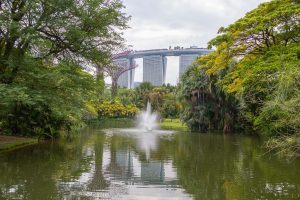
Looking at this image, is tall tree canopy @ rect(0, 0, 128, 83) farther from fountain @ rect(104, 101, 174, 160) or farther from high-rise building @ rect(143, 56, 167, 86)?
high-rise building @ rect(143, 56, 167, 86)

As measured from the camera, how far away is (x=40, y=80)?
51.9 ft

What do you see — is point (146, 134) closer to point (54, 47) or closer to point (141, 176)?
point (54, 47)

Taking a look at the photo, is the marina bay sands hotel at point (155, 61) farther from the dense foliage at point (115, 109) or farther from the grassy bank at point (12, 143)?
the grassy bank at point (12, 143)

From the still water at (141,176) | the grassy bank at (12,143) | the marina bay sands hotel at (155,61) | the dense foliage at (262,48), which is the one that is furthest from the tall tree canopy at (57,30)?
the marina bay sands hotel at (155,61)

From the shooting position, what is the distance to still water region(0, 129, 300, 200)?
8820 mm

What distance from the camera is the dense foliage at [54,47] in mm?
15203

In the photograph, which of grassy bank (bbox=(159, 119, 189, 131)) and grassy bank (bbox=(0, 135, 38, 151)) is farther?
grassy bank (bbox=(159, 119, 189, 131))

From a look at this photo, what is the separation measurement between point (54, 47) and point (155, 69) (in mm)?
113693

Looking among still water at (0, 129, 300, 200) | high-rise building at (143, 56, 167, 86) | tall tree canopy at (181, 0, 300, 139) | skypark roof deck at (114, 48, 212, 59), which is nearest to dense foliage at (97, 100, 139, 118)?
tall tree canopy at (181, 0, 300, 139)

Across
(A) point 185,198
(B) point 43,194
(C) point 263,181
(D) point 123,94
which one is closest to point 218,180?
(C) point 263,181

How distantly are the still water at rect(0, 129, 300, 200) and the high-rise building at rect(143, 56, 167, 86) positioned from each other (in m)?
111

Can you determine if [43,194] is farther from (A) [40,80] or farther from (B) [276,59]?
(B) [276,59]

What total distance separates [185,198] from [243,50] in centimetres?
1589

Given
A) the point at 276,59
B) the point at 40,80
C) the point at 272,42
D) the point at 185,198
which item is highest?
the point at 272,42
